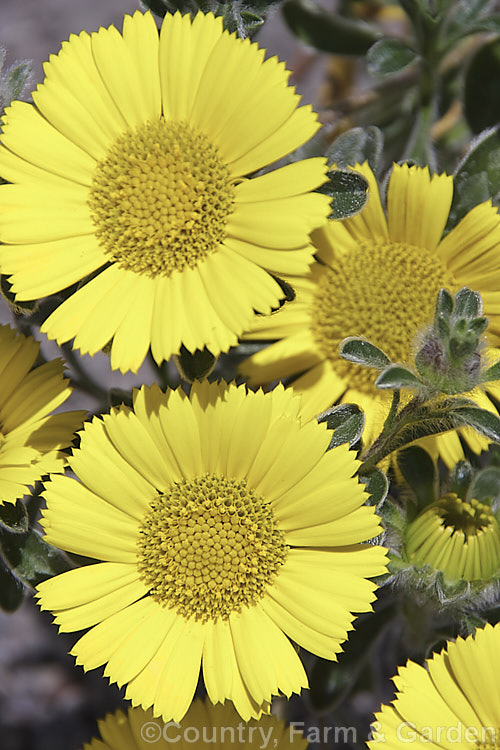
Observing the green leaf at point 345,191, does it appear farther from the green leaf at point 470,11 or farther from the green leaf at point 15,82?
the green leaf at point 470,11

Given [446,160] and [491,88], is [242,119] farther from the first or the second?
[446,160]

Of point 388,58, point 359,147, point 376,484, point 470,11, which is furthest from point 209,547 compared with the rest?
point 470,11

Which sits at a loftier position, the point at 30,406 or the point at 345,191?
the point at 345,191

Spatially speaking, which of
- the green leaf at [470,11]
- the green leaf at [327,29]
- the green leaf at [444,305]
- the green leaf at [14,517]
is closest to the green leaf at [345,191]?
the green leaf at [444,305]

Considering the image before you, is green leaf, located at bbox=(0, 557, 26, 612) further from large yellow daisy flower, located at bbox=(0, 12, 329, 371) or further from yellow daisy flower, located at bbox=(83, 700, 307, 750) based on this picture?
large yellow daisy flower, located at bbox=(0, 12, 329, 371)

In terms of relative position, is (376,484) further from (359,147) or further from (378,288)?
(359,147)

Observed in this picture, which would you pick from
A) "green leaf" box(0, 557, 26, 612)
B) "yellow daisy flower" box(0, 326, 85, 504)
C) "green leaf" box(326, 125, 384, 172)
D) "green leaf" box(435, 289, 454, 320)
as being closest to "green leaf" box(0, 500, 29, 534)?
"yellow daisy flower" box(0, 326, 85, 504)
